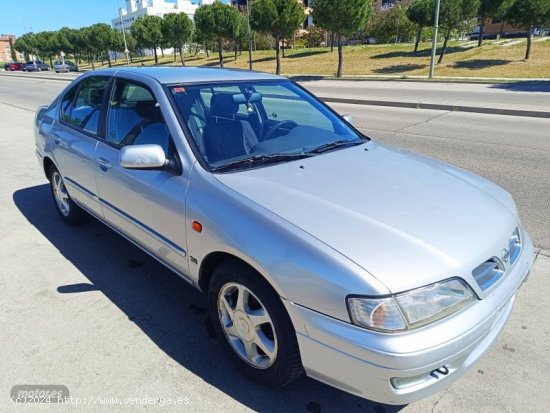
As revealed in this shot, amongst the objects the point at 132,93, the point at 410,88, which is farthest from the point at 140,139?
the point at 410,88

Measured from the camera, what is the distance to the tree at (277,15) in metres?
26.9

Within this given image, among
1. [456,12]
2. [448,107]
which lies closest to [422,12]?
[456,12]

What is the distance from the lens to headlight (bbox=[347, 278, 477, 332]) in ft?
5.69

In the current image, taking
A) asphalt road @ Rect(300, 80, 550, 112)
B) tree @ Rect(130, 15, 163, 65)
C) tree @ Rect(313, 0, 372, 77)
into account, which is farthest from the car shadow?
tree @ Rect(130, 15, 163, 65)

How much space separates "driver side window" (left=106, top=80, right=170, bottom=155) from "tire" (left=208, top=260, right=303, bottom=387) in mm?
990

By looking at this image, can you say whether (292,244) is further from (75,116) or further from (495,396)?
(75,116)

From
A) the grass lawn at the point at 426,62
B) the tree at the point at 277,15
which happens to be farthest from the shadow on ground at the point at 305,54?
the tree at the point at 277,15

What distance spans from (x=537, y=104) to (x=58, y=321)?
45.9ft

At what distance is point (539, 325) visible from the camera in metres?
2.79

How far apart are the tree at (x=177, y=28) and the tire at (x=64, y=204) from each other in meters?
44.1

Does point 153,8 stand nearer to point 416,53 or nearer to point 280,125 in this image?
point 416,53

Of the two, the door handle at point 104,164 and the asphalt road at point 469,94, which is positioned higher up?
the door handle at point 104,164

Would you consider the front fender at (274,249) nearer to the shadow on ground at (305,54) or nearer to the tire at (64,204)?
the tire at (64,204)

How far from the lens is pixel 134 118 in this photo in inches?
125
